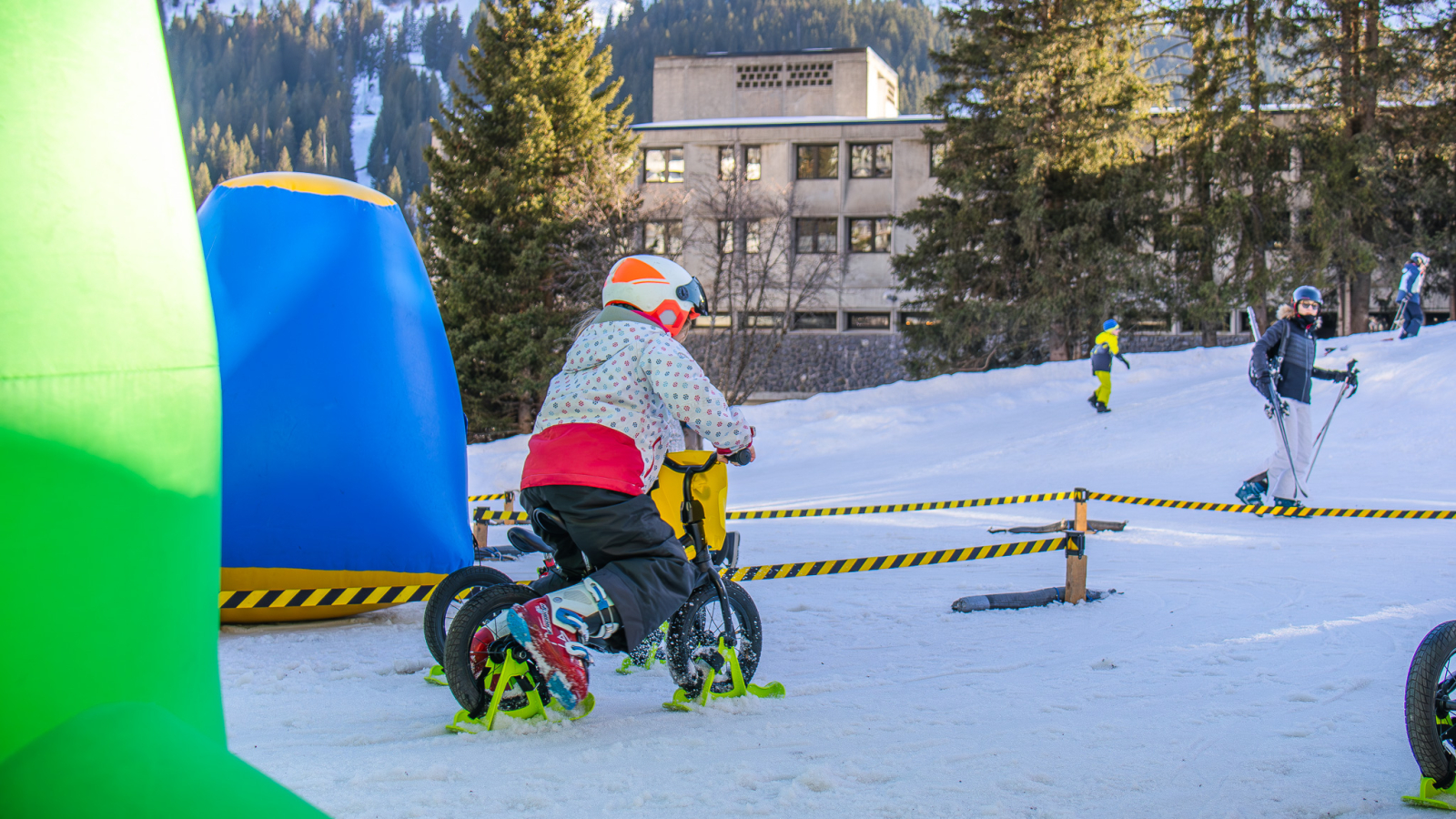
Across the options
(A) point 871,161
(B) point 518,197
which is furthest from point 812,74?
(B) point 518,197

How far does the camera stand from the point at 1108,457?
47.9ft

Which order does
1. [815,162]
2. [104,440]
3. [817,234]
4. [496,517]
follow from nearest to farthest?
[104,440] < [496,517] < [815,162] < [817,234]

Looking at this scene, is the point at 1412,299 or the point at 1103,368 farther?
the point at 1412,299

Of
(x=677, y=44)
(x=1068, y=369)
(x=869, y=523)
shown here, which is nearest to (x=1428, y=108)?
(x=1068, y=369)

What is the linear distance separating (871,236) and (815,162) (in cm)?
344

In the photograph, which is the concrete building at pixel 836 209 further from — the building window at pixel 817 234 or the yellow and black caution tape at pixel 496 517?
the yellow and black caution tape at pixel 496 517

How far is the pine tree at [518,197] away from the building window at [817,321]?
1225cm

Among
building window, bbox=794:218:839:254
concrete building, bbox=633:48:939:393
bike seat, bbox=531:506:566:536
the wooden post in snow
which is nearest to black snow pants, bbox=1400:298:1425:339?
the wooden post in snow

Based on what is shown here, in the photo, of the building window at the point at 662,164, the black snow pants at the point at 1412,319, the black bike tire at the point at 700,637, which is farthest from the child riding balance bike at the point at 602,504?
the building window at the point at 662,164

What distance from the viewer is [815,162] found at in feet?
137

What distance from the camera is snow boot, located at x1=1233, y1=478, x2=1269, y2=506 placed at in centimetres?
1052

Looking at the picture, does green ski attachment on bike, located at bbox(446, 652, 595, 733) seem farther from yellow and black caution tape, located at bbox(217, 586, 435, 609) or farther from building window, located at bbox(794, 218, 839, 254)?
building window, located at bbox(794, 218, 839, 254)

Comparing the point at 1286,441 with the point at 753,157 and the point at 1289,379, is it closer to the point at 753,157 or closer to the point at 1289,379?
the point at 1289,379

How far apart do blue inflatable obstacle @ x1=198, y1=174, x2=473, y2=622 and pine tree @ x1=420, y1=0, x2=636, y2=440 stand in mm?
21716
